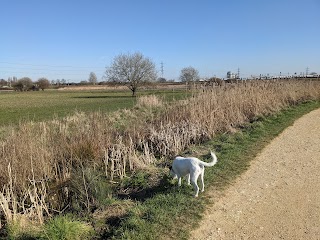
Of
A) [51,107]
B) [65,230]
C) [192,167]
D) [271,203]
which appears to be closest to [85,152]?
[192,167]

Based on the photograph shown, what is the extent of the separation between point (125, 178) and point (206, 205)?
234cm

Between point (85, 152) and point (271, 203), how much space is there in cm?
425

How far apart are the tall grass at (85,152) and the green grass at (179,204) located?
1.02 m

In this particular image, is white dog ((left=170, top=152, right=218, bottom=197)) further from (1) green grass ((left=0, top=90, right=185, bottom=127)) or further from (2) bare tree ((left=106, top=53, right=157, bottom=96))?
(2) bare tree ((left=106, top=53, right=157, bottom=96))

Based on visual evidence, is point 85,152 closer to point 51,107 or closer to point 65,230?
point 65,230

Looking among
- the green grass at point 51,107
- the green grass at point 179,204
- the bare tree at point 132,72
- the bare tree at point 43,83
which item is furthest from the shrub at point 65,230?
the bare tree at point 43,83

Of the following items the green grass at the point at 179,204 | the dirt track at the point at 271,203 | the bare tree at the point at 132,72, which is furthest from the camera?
the bare tree at the point at 132,72

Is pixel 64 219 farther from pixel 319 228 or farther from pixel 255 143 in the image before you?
pixel 255 143

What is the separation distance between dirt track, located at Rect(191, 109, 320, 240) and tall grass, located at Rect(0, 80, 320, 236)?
208cm

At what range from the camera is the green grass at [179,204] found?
4.29 metres

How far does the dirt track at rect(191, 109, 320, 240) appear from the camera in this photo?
441cm

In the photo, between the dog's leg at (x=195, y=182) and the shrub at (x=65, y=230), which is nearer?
the shrub at (x=65, y=230)

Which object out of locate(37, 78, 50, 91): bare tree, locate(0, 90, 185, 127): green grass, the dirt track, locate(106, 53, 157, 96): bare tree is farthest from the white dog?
locate(37, 78, 50, 91): bare tree

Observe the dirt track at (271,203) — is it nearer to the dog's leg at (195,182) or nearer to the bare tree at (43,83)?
the dog's leg at (195,182)
